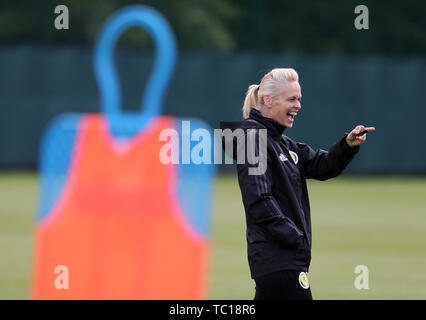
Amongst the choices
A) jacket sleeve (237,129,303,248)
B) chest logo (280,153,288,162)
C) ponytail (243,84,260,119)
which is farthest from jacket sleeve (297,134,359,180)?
jacket sleeve (237,129,303,248)

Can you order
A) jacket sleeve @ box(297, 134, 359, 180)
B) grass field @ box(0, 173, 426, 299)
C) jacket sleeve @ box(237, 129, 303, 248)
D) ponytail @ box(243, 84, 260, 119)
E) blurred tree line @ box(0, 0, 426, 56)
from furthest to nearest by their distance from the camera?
1. blurred tree line @ box(0, 0, 426, 56)
2. grass field @ box(0, 173, 426, 299)
3. jacket sleeve @ box(297, 134, 359, 180)
4. ponytail @ box(243, 84, 260, 119)
5. jacket sleeve @ box(237, 129, 303, 248)

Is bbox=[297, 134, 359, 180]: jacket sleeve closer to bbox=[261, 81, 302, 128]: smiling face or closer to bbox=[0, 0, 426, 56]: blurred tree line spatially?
bbox=[261, 81, 302, 128]: smiling face

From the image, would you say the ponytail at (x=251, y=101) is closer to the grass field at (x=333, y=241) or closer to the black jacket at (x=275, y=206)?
the black jacket at (x=275, y=206)

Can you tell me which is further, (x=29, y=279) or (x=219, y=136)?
(x=29, y=279)

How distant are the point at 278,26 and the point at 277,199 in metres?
21.1

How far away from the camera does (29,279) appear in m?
9.96

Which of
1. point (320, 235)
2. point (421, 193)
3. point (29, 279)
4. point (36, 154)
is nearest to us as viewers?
point (29, 279)

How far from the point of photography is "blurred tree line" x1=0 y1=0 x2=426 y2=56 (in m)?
25.7

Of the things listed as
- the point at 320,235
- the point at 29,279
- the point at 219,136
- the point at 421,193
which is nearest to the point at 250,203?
the point at 219,136

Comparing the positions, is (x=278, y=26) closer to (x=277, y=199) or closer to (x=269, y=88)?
(x=269, y=88)

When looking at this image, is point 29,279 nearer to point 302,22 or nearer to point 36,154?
point 36,154

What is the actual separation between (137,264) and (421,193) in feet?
54.0

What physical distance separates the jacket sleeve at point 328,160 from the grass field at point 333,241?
342 centimetres
